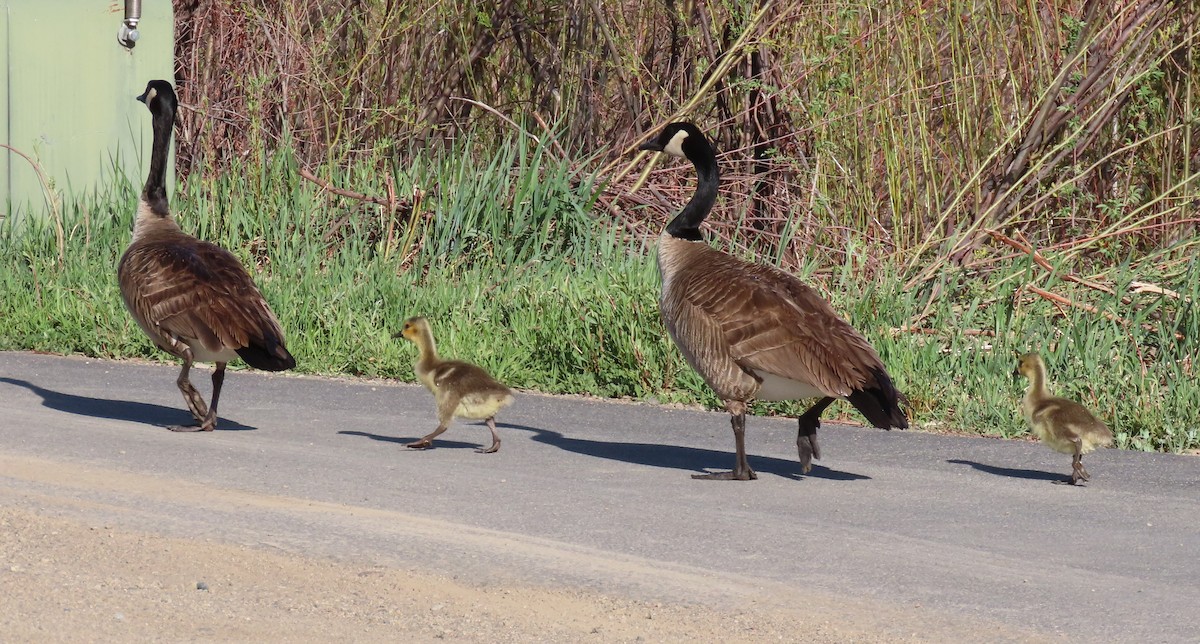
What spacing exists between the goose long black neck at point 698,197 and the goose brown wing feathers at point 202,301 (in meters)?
2.12

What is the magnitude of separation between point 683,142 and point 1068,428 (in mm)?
2602

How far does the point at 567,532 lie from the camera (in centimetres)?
641

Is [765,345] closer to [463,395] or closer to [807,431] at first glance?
[807,431]

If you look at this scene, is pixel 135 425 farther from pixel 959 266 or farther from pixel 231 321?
pixel 959 266

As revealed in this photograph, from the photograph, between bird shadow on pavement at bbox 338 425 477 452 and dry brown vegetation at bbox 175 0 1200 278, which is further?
dry brown vegetation at bbox 175 0 1200 278

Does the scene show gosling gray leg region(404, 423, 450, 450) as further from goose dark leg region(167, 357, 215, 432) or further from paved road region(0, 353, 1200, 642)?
goose dark leg region(167, 357, 215, 432)

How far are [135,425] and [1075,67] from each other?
23.5ft

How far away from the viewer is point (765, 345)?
7508mm

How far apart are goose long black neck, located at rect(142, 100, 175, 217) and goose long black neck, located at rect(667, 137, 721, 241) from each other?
10.3 feet

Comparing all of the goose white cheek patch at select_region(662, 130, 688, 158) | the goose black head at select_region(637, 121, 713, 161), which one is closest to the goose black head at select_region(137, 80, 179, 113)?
the goose black head at select_region(637, 121, 713, 161)

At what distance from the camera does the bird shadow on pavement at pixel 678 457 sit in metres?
8.07

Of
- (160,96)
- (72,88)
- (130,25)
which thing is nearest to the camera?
(160,96)

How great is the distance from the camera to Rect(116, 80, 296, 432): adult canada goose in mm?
8125

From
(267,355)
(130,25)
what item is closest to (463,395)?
(267,355)
